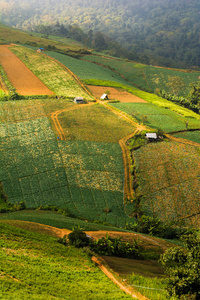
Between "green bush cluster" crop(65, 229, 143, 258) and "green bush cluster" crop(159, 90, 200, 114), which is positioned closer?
"green bush cluster" crop(65, 229, 143, 258)

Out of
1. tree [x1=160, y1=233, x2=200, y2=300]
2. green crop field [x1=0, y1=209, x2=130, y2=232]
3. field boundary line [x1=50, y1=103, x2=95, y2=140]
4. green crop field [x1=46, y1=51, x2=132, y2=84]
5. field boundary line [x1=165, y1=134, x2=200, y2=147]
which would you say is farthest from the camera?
green crop field [x1=46, y1=51, x2=132, y2=84]

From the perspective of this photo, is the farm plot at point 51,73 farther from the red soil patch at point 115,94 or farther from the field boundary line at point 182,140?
the field boundary line at point 182,140

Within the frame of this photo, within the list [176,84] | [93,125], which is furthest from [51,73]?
[176,84]

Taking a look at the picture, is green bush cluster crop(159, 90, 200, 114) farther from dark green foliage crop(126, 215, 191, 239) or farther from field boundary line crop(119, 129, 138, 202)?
dark green foliage crop(126, 215, 191, 239)

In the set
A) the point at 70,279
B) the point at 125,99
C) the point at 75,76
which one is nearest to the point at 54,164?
the point at 70,279

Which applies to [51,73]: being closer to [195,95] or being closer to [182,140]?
[195,95]

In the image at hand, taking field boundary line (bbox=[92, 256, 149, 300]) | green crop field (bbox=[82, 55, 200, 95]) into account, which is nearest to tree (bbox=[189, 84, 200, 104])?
green crop field (bbox=[82, 55, 200, 95])

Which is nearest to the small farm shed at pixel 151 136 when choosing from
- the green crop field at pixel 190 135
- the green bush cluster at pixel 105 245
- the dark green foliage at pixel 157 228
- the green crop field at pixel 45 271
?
the green crop field at pixel 190 135
